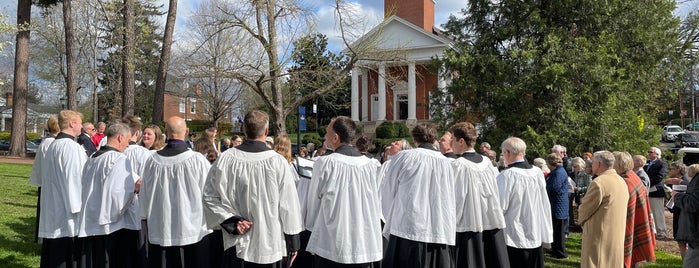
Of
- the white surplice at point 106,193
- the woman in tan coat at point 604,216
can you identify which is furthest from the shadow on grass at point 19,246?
the woman in tan coat at point 604,216

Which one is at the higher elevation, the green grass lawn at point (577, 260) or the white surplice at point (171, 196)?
the white surplice at point (171, 196)

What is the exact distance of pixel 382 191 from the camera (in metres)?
4.81

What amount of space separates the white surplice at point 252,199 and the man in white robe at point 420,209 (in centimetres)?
117

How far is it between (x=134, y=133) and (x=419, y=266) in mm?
4264

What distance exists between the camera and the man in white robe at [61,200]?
512cm

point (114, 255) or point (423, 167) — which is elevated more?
point (423, 167)

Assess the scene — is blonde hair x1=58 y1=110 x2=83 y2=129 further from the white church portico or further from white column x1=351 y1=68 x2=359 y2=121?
white column x1=351 y1=68 x2=359 y2=121

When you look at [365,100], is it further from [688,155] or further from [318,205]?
[318,205]

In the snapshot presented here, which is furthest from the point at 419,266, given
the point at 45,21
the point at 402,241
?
the point at 45,21

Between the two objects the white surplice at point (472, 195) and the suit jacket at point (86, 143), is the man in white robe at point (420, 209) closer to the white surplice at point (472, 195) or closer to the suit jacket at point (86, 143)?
the white surplice at point (472, 195)

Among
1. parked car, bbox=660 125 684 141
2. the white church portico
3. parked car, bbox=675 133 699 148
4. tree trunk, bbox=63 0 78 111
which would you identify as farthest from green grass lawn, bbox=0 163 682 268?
parked car, bbox=660 125 684 141

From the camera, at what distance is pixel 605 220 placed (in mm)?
5344

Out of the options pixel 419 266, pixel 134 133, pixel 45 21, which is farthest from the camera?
pixel 45 21

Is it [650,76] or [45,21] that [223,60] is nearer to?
[650,76]
